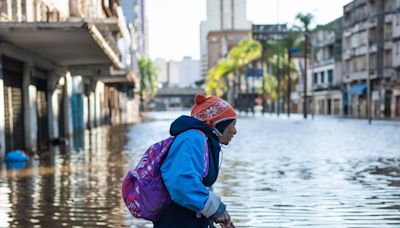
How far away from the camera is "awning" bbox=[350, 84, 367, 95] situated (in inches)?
2748

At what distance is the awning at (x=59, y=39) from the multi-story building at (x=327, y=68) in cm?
5547

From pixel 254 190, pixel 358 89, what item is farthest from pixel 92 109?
pixel 358 89

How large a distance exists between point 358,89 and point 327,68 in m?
14.7

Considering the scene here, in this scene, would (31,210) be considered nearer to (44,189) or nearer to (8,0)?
(44,189)

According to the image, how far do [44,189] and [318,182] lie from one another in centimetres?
470

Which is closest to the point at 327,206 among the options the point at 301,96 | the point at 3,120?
the point at 3,120

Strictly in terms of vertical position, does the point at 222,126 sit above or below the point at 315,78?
below

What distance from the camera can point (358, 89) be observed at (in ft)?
234

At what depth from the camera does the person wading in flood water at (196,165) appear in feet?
9.34

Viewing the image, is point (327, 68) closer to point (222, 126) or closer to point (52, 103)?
point (52, 103)

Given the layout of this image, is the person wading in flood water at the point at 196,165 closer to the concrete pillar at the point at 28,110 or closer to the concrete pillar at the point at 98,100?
the concrete pillar at the point at 28,110

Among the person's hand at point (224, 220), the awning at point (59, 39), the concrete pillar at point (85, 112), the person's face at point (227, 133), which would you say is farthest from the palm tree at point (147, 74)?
the person's hand at point (224, 220)

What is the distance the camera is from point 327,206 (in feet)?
27.9

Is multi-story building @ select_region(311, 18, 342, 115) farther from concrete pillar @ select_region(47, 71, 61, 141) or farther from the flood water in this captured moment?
the flood water
